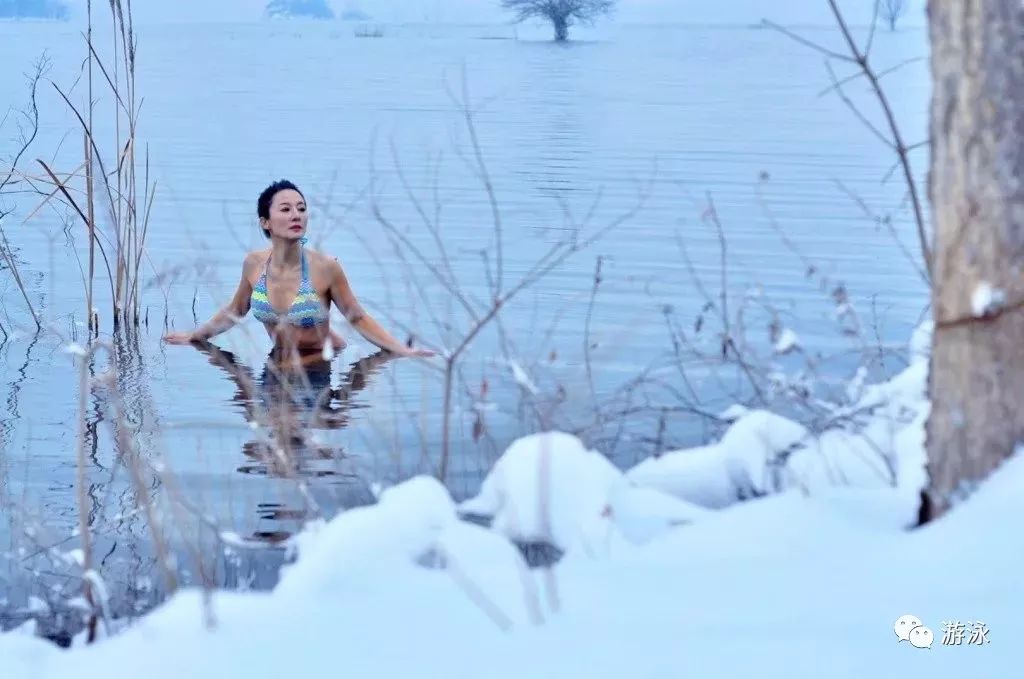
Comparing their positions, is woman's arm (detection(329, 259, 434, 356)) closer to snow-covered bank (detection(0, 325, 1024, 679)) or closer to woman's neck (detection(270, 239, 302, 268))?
woman's neck (detection(270, 239, 302, 268))

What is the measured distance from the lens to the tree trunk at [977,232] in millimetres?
3881

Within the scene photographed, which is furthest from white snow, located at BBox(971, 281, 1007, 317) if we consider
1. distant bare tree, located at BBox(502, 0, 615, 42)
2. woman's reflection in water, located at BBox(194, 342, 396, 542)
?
distant bare tree, located at BBox(502, 0, 615, 42)

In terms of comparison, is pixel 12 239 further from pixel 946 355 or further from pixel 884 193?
pixel 946 355

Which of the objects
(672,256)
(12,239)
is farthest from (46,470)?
(12,239)

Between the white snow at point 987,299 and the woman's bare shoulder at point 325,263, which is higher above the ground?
the white snow at point 987,299

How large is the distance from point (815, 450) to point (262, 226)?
437 centimetres

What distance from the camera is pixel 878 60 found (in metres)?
51.6

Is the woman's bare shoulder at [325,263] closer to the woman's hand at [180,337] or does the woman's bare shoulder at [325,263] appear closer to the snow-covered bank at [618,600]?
the woman's hand at [180,337]

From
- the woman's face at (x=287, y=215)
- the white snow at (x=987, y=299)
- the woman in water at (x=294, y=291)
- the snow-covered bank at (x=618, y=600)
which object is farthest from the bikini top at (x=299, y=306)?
the white snow at (x=987, y=299)

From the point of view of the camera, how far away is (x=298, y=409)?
26.1ft

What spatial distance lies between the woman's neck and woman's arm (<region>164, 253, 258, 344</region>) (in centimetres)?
17

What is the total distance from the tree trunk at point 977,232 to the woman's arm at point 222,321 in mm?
5161

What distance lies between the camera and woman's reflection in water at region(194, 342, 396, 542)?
5.95 meters

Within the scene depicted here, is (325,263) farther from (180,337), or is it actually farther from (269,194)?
(180,337)
